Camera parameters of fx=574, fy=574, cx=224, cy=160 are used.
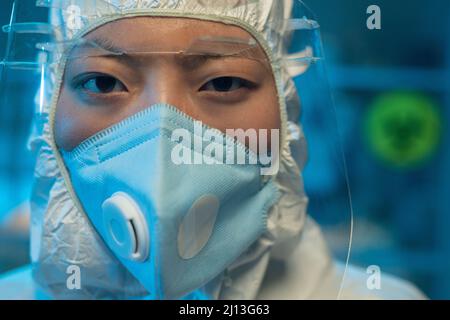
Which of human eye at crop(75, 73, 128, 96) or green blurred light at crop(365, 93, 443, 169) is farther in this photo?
green blurred light at crop(365, 93, 443, 169)

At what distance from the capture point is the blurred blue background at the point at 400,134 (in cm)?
204

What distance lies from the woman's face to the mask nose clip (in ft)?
0.39

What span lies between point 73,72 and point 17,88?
200 millimetres

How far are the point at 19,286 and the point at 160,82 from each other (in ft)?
1.84

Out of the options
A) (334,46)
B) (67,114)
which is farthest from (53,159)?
(334,46)

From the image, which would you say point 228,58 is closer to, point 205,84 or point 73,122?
point 205,84

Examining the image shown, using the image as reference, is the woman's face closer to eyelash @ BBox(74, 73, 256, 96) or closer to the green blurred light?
eyelash @ BBox(74, 73, 256, 96)

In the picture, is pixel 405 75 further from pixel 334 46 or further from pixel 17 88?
pixel 17 88

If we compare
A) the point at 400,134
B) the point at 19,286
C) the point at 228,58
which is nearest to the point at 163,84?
the point at 228,58

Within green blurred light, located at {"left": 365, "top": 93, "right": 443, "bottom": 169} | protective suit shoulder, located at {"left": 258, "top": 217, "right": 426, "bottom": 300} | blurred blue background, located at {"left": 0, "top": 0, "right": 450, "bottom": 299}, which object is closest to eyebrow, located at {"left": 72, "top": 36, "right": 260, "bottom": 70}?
protective suit shoulder, located at {"left": 258, "top": 217, "right": 426, "bottom": 300}

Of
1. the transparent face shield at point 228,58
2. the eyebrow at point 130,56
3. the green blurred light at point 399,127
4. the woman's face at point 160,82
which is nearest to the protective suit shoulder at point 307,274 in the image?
the transparent face shield at point 228,58

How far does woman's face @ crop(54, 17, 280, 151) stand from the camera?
78 cm

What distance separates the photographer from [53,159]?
90 cm

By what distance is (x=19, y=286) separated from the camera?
109 centimetres
